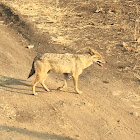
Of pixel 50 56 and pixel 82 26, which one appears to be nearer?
pixel 50 56

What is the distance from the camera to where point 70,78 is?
11375 millimetres

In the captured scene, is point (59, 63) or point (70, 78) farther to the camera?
point (70, 78)

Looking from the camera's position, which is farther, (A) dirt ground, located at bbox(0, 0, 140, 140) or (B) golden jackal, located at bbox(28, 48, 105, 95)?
(B) golden jackal, located at bbox(28, 48, 105, 95)

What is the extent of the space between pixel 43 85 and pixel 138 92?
3.31 metres

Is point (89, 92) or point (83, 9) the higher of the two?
point (83, 9)

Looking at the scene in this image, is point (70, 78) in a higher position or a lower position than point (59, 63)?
lower

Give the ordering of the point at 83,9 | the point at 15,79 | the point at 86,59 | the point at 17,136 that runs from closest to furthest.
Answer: the point at 17,136 → the point at 86,59 → the point at 15,79 → the point at 83,9

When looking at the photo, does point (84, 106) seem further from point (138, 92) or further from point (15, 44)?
point (15, 44)

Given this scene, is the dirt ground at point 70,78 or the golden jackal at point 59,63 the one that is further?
the golden jackal at point 59,63

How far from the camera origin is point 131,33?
48.5 feet

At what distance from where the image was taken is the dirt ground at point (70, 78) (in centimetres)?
832

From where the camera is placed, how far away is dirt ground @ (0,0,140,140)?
8320 mm

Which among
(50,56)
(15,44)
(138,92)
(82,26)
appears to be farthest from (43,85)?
(82,26)

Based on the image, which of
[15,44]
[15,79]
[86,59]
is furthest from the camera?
[15,44]
